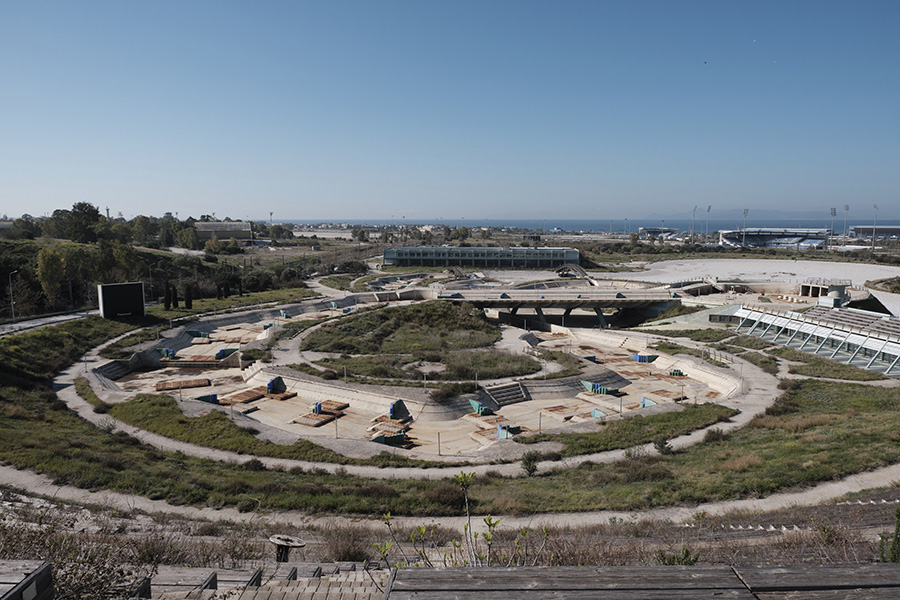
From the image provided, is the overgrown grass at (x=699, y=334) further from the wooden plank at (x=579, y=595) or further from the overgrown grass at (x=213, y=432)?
the wooden plank at (x=579, y=595)

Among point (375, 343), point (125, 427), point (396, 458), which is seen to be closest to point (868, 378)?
point (396, 458)

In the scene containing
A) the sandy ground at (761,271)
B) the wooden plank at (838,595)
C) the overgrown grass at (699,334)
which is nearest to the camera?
the wooden plank at (838,595)

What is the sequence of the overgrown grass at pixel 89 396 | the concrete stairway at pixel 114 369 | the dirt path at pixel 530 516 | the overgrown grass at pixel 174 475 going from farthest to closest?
1. the concrete stairway at pixel 114 369
2. the overgrown grass at pixel 89 396
3. the overgrown grass at pixel 174 475
4. the dirt path at pixel 530 516

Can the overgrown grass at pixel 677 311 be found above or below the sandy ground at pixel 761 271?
below

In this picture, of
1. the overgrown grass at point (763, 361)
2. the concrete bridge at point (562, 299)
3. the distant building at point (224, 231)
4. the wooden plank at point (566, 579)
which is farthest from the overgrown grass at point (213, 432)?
the distant building at point (224, 231)

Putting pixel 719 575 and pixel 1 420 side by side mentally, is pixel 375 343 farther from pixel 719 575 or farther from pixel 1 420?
pixel 719 575

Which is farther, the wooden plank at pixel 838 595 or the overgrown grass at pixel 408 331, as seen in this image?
the overgrown grass at pixel 408 331

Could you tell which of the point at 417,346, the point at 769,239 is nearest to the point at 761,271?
the point at 417,346
